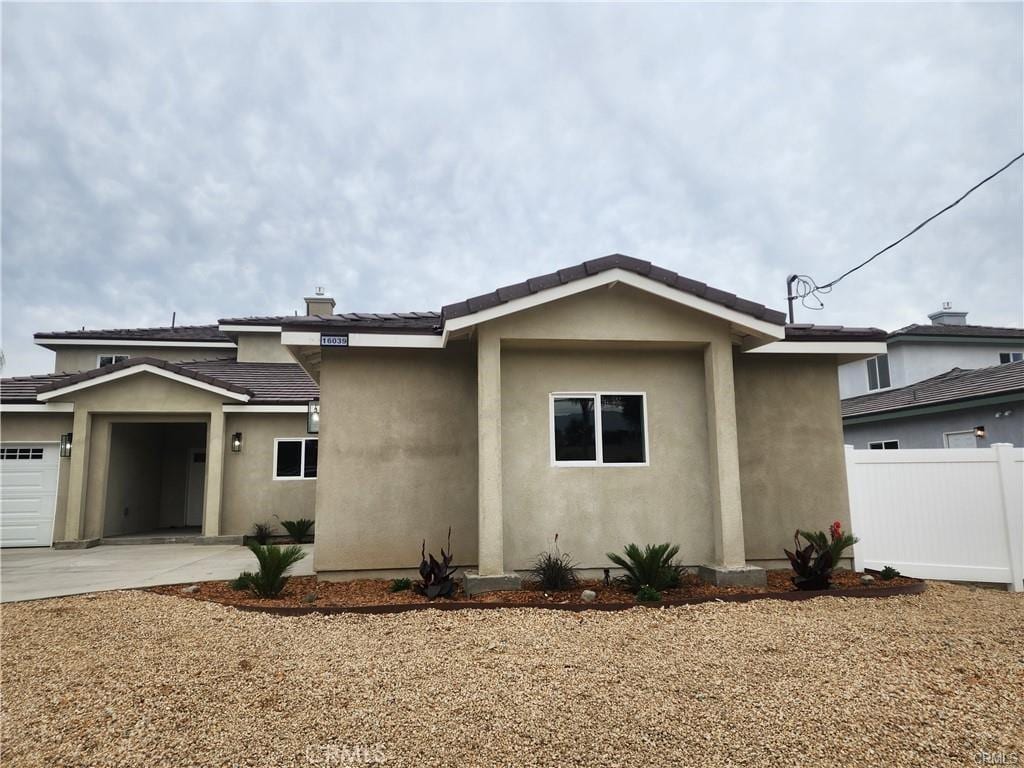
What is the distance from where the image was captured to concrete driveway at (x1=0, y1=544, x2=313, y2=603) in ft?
25.6

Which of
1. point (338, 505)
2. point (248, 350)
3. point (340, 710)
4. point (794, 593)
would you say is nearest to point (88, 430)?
point (248, 350)

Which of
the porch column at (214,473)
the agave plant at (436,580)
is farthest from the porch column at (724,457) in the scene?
the porch column at (214,473)

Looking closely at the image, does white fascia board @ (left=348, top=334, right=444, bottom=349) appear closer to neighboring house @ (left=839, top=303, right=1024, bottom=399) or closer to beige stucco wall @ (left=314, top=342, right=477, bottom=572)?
beige stucco wall @ (left=314, top=342, right=477, bottom=572)

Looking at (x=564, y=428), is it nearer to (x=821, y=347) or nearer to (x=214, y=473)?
(x=821, y=347)

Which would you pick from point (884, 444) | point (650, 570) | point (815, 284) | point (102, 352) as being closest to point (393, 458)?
point (650, 570)

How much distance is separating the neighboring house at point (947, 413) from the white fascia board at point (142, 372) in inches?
647

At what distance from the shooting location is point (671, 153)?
58.6 feet

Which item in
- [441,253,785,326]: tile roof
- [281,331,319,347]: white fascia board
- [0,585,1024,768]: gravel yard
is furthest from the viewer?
[281,331,319,347]: white fascia board

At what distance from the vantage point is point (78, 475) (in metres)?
12.7

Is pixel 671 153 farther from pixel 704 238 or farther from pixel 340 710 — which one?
pixel 340 710

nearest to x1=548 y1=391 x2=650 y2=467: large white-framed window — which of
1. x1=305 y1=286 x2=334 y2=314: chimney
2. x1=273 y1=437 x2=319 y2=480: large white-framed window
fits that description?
x1=273 y1=437 x2=319 y2=480: large white-framed window

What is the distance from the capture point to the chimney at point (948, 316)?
2173 cm

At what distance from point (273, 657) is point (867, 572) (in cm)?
793

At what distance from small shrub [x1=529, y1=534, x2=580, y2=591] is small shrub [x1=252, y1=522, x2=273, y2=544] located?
8.13m
